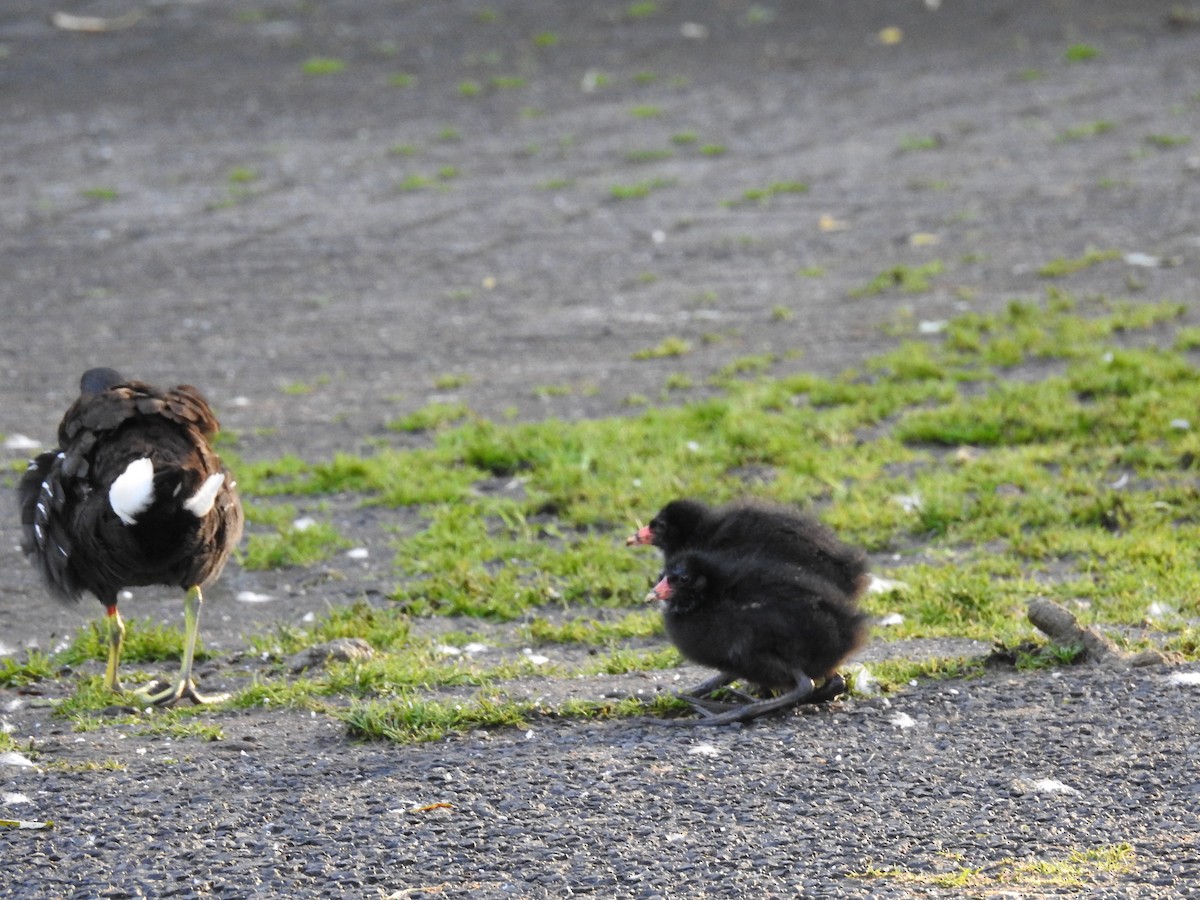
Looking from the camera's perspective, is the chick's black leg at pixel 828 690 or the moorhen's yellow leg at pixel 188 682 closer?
the chick's black leg at pixel 828 690

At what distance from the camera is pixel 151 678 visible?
6066 millimetres

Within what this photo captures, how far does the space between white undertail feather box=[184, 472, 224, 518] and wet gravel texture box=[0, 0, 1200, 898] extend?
2.50ft

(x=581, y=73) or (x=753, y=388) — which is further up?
(x=581, y=73)

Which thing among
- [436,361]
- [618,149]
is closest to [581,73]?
[618,149]

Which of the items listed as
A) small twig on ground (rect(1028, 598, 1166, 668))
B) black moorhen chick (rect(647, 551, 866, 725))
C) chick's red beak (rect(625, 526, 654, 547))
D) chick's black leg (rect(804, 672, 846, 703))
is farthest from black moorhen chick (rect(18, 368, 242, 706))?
small twig on ground (rect(1028, 598, 1166, 668))

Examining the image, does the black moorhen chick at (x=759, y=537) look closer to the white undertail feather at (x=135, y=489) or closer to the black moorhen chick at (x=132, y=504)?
the black moorhen chick at (x=132, y=504)

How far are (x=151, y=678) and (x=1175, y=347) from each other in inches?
255

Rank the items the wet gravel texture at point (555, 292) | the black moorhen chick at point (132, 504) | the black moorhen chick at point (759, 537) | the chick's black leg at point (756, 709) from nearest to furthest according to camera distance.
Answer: the wet gravel texture at point (555, 292) → the chick's black leg at point (756, 709) → the black moorhen chick at point (132, 504) → the black moorhen chick at point (759, 537)

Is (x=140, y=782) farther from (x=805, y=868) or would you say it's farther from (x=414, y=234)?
(x=414, y=234)

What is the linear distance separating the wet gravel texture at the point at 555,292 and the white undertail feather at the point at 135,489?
782mm

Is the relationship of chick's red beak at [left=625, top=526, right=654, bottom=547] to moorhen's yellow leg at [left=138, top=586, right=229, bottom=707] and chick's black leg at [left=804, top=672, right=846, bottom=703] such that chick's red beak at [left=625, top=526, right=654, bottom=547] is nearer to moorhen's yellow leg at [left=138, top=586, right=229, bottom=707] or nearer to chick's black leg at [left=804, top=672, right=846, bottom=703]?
chick's black leg at [left=804, top=672, right=846, bottom=703]

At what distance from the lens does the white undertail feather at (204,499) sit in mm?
5297

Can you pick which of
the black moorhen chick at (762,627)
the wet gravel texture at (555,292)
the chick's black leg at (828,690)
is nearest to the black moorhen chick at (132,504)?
the wet gravel texture at (555,292)

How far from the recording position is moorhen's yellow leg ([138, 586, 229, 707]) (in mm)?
5652
